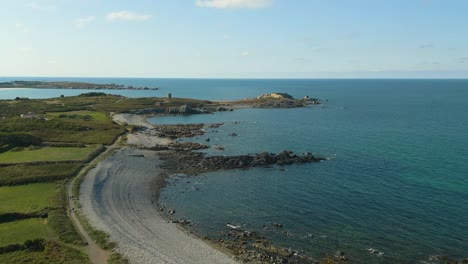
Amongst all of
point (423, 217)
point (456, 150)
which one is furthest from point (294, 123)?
point (423, 217)

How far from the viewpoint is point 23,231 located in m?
34.4

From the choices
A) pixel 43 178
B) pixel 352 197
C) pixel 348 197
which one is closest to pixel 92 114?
pixel 43 178

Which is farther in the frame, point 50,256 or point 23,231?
point 23,231

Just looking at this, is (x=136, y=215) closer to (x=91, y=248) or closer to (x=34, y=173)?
(x=91, y=248)

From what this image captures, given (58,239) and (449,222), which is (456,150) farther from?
(58,239)

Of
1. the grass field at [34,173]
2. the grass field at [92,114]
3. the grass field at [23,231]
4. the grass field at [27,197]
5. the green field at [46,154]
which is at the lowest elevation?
the grass field at [23,231]

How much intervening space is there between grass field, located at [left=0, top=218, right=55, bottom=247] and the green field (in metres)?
24.7

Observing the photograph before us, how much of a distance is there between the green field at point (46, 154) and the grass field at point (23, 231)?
2468 cm

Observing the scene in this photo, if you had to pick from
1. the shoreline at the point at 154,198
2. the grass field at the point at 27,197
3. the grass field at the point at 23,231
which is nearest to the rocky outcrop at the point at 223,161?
the shoreline at the point at 154,198

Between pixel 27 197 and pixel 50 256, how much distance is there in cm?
1728

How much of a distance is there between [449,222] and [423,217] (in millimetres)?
2546

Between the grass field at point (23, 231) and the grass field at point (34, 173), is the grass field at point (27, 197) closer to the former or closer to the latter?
the grass field at point (34, 173)

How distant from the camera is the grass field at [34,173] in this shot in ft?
161

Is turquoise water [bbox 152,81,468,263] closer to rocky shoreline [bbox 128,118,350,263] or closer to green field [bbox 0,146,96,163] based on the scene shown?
rocky shoreline [bbox 128,118,350,263]
